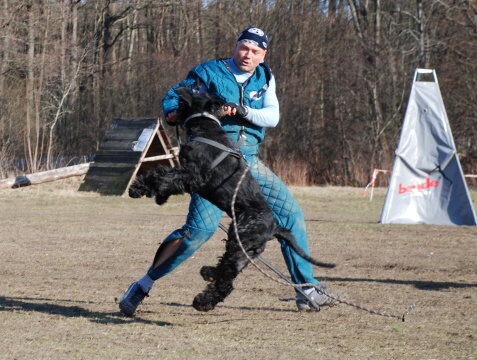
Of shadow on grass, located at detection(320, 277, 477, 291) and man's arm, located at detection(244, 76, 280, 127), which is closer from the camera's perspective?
man's arm, located at detection(244, 76, 280, 127)

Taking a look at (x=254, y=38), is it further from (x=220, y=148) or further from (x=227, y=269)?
(x=227, y=269)

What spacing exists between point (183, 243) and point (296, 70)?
21459 mm

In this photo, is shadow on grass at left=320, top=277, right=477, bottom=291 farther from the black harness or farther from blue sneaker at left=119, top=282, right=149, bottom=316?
the black harness

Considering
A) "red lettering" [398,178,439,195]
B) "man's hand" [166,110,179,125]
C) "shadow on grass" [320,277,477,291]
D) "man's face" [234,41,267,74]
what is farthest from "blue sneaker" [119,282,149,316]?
"red lettering" [398,178,439,195]

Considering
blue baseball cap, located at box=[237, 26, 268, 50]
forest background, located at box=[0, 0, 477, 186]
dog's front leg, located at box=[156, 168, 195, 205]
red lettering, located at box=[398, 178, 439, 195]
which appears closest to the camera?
dog's front leg, located at box=[156, 168, 195, 205]

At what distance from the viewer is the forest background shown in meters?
24.6

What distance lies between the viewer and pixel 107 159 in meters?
18.2

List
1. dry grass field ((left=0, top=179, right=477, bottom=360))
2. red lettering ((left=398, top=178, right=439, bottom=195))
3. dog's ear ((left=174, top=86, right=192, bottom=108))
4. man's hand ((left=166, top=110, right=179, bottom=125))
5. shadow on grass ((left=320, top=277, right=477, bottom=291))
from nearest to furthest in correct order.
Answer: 1. dry grass field ((left=0, top=179, right=477, bottom=360))
2. dog's ear ((left=174, top=86, right=192, bottom=108))
3. man's hand ((left=166, top=110, right=179, bottom=125))
4. shadow on grass ((left=320, top=277, right=477, bottom=291))
5. red lettering ((left=398, top=178, right=439, bottom=195))

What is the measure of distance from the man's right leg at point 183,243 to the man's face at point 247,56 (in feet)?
2.85

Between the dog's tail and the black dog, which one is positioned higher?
the black dog

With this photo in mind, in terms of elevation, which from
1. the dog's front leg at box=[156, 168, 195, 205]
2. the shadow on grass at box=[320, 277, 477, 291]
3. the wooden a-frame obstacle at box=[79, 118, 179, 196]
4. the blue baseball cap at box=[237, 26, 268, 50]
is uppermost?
the blue baseball cap at box=[237, 26, 268, 50]

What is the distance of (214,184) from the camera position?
4.81 m

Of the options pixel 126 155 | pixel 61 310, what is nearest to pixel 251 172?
pixel 61 310

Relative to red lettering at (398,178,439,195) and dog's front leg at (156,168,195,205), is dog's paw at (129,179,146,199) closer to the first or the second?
dog's front leg at (156,168,195,205)
